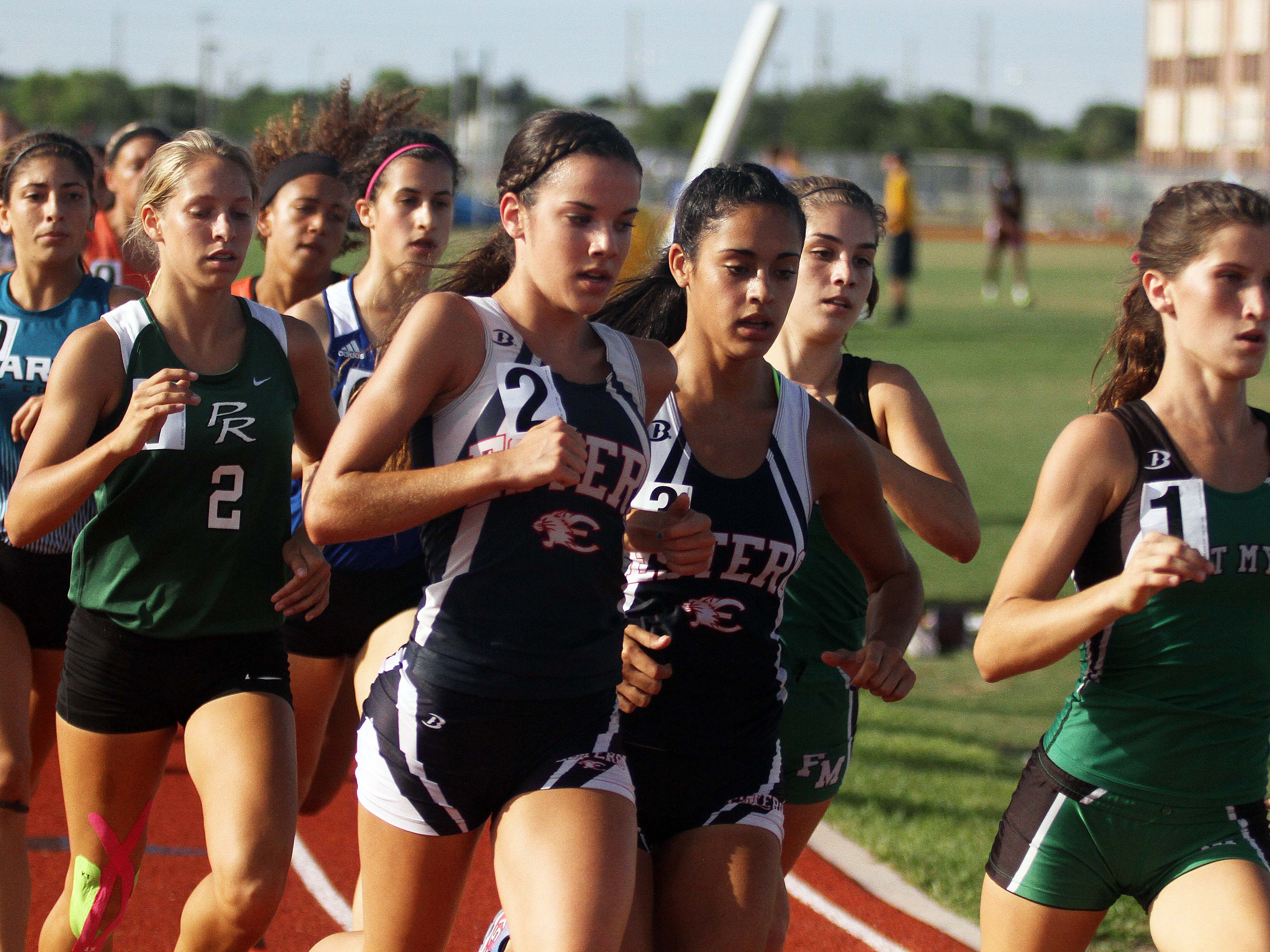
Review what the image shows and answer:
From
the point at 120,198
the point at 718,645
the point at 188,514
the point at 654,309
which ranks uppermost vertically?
the point at 120,198

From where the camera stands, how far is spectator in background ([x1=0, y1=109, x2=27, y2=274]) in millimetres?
8438

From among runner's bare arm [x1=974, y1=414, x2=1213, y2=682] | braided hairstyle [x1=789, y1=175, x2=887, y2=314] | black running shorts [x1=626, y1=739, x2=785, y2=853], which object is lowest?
black running shorts [x1=626, y1=739, x2=785, y2=853]


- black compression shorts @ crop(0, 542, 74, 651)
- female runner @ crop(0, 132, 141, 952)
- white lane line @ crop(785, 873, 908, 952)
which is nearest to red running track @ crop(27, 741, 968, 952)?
white lane line @ crop(785, 873, 908, 952)

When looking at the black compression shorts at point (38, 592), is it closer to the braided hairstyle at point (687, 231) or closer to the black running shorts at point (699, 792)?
the braided hairstyle at point (687, 231)

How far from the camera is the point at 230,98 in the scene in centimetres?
8269

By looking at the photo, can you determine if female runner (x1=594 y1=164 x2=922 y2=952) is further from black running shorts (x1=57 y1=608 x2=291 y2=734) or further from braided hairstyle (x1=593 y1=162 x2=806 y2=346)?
black running shorts (x1=57 y1=608 x2=291 y2=734)

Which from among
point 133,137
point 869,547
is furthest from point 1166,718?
point 133,137

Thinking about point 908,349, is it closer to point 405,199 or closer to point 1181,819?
point 405,199

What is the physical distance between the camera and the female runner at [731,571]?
121 inches

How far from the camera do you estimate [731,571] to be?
3104 mm

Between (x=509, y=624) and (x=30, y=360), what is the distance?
2.21 metres

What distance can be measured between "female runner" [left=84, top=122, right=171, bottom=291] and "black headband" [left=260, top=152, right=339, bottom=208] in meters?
1.22

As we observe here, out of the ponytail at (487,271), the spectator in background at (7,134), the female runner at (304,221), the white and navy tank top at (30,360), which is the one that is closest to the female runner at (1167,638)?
the ponytail at (487,271)

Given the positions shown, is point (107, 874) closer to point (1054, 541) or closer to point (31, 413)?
point (31, 413)
